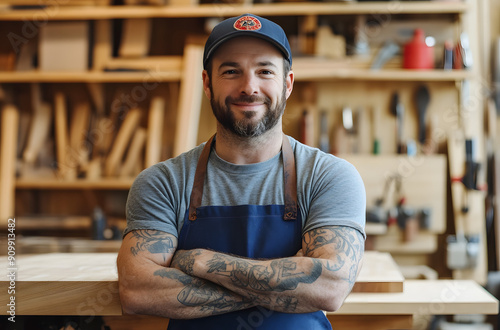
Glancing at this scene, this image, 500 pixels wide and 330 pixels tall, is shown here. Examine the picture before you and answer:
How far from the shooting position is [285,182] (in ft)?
5.31

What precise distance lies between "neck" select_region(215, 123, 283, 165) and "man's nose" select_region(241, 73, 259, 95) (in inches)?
6.2

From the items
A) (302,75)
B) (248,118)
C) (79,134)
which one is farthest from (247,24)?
(79,134)

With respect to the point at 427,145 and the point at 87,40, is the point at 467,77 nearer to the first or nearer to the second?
the point at 427,145

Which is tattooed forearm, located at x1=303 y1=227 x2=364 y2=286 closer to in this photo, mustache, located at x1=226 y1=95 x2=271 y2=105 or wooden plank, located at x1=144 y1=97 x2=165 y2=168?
mustache, located at x1=226 y1=95 x2=271 y2=105

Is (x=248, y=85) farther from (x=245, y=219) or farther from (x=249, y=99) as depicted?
(x=245, y=219)

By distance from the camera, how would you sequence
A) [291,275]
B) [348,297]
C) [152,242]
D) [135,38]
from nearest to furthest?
[291,275] → [152,242] → [348,297] → [135,38]

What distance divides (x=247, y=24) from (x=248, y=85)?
214 mm

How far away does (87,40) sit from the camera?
344cm

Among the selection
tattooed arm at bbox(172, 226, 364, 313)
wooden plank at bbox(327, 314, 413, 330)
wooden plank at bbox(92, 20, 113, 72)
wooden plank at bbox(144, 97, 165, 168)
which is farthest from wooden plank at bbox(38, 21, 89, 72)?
wooden plank at bbox(327, 314, 413, 330)

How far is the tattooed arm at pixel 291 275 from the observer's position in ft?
4.50

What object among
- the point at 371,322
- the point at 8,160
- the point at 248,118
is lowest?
the point at 371,322

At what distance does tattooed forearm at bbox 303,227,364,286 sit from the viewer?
1421 millimetres

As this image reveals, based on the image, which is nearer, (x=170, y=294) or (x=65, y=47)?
(x=170, y=294)

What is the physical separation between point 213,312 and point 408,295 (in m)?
0.77
